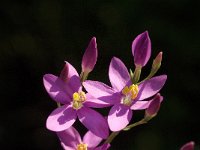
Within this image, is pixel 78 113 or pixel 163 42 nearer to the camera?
pixel 78 113

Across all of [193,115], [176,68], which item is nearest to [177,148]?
[193,115]

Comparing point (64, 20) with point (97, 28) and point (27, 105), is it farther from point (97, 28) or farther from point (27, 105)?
point (27, 105)

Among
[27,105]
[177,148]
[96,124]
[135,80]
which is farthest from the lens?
[27,105]

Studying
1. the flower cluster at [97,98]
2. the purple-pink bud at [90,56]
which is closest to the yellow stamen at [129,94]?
the flower cluster at [97,98]

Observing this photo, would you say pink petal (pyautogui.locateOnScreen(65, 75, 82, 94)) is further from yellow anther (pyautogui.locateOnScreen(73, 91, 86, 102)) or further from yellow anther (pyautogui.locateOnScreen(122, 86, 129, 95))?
yellow anther (pyautogui.locateOnScreen(122, 86, 129, 95))

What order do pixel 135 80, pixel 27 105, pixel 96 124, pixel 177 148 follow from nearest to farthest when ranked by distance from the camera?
pixel 96 124 < pixel 135 80 < pixel 177 148 < pixel 27 105
